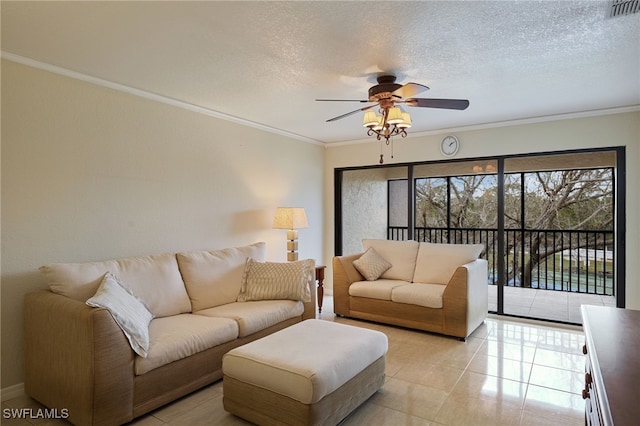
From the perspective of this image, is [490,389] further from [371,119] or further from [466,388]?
[371,119]

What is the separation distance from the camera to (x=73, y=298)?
2455 millimetres

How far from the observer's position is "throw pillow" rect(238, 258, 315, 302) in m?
3.49

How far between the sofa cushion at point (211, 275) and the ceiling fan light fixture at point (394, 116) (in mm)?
2012

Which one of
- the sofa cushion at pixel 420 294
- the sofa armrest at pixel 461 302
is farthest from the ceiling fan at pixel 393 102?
the sofa cushion at pixel 420 294

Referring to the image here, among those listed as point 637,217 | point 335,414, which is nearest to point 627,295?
point 637,217

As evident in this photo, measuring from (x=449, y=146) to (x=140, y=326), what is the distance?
4154mm

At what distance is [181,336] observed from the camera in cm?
254

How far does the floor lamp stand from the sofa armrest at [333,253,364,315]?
0.58 meters

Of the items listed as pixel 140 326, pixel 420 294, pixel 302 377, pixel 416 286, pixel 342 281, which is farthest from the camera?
pixel 342 281

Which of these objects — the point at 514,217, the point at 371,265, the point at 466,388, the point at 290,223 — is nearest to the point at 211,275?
the point at 290,223

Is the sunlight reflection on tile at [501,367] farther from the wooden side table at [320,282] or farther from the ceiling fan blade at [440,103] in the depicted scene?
the ceiling fan blade at [440,103]

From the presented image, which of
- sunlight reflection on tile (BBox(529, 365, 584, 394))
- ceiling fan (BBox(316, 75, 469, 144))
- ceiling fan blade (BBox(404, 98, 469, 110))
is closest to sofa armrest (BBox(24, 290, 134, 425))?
ceiling fan (BBox(316, 75, 469, 144))

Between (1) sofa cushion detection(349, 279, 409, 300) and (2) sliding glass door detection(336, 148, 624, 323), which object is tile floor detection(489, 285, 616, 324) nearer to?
(2) sliding glass door detection(336, 148, 624, 323)

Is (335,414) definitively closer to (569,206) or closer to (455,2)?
(455,2)
